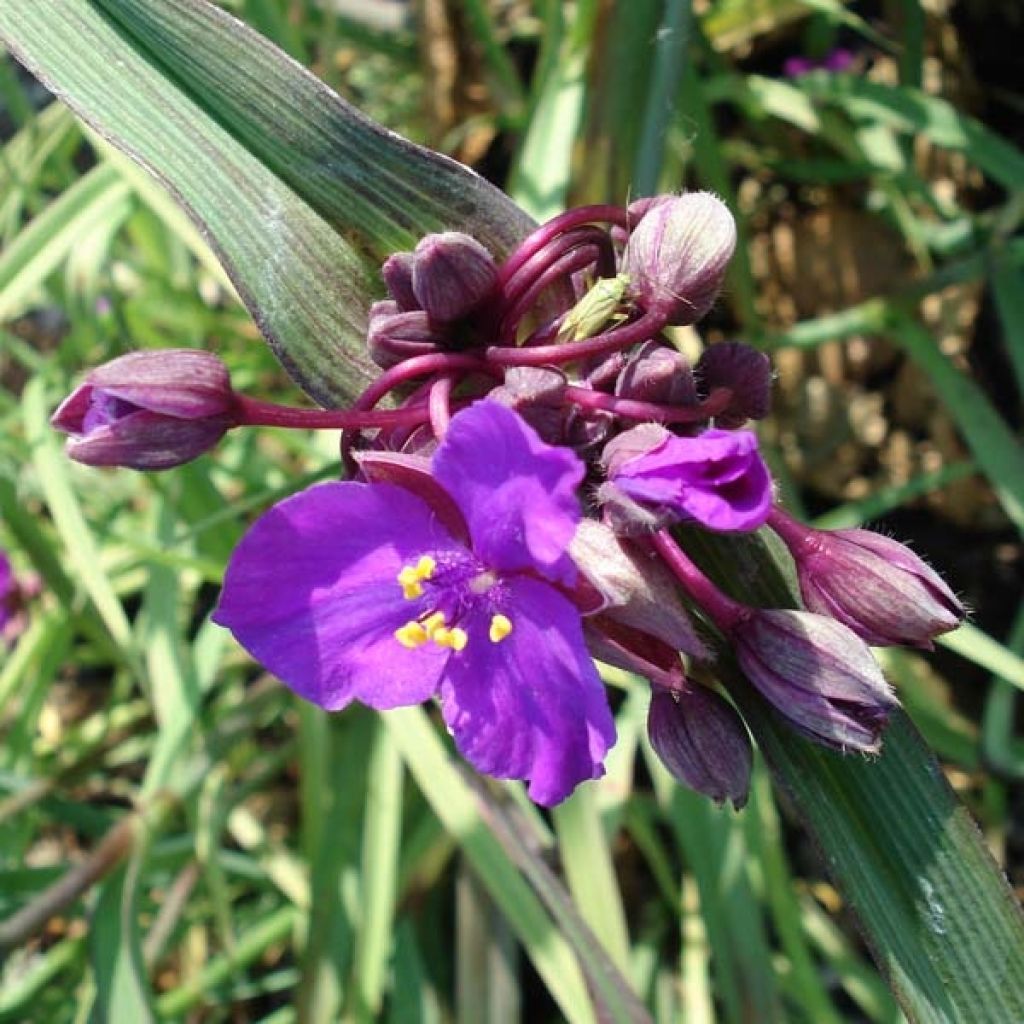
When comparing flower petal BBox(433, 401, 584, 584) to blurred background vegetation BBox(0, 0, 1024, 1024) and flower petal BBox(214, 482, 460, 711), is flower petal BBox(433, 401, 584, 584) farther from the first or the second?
blurred background vegetation BBox(0, 0, 1024, 1024)

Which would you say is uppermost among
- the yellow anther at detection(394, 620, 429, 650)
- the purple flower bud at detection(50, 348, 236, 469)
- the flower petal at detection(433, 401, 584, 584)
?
the flower petal at detection(433, 401, 584, 584)

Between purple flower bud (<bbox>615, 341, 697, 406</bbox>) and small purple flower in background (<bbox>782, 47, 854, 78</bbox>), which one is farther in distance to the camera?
small purple flower in background (<bbox>782, 47, 854, 78</bbox>)

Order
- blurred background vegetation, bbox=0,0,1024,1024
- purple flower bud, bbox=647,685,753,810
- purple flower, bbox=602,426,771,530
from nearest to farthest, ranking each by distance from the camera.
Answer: purple flower, bbox=602,426,771,530
purple flower bud, bbox=647,685,753,810
blurred background vegetation, bbox=0,0,1024,1024

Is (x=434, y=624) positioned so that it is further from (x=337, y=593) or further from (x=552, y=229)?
(x=552, y=229)

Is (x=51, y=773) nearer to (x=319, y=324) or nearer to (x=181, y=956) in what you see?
(x=181, y=956)

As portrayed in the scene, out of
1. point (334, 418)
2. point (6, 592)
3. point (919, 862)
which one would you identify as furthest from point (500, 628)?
point (6, 592)

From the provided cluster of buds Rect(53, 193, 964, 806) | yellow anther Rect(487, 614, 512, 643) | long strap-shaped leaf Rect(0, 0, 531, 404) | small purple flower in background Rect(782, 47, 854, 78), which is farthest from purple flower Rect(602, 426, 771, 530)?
small purple flower in background Rect(782, 47, 854, 78)

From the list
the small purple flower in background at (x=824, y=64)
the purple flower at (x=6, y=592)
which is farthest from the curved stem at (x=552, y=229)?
the purple flower at (x=6, y=592)

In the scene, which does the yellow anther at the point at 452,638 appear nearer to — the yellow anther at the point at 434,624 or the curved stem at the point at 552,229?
the yellow anther at the point at 434,624
